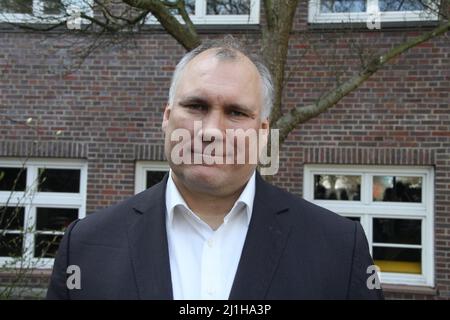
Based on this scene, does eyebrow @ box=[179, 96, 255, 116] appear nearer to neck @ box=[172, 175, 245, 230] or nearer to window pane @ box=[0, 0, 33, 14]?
neck @ box=[172, 175, 245, 230]

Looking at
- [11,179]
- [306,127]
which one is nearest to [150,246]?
[306,127]

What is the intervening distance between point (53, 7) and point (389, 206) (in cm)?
447

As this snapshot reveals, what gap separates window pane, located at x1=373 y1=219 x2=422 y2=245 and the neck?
4.86 meters

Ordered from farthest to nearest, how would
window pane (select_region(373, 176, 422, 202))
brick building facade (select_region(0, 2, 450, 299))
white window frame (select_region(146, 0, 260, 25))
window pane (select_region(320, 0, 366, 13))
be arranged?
white window frame (select_region(146, 0, 260, 25)) → window pane (select_region(320, 0, 366, 13)) → window pane (select_region(373, 176, 422, 202)) → brick building facade (select_region(0, 2, 450, 299))

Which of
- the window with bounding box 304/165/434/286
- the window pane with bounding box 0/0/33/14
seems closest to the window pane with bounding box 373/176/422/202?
the window with bounding box 304/165/434/286

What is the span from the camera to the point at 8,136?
639 centimetres

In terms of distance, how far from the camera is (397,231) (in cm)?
604

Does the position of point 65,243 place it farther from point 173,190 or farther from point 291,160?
point 291,160

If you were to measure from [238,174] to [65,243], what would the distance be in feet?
2.22

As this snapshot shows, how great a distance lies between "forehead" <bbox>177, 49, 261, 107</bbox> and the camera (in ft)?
5.13

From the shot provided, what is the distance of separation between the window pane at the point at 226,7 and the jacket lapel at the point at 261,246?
15.9 ft

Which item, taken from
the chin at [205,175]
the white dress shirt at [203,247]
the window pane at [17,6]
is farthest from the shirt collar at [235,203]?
the window pane at [17,6]

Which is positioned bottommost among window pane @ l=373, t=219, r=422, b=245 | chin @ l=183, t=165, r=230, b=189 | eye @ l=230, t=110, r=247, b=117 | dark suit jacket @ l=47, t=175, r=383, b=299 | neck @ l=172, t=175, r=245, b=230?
window pane @ l=373, t=219, r=422, b=245

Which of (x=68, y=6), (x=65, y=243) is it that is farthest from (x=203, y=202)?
(x=68, y=6)
